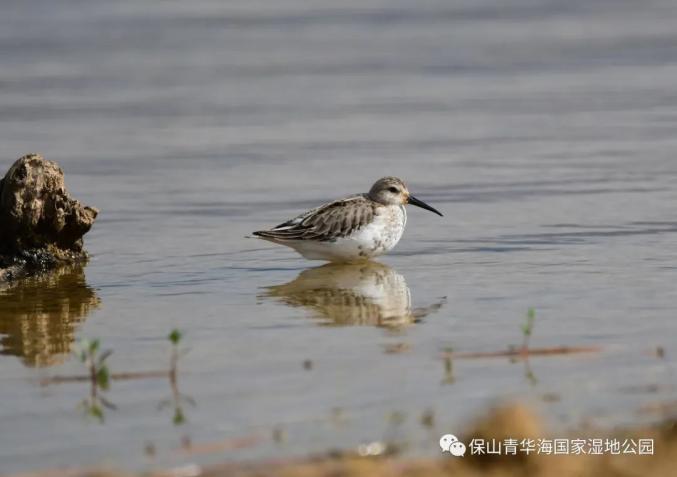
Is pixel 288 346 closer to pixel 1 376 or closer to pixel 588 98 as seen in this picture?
pixel 1 376

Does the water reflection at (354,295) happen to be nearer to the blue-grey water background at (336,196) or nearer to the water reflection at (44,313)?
the blue-grey water background at (336,196)

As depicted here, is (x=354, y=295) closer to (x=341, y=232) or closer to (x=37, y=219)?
(x=341, y=232)

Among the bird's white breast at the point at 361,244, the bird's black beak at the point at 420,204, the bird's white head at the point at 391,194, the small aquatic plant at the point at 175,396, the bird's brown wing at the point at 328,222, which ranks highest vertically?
the bird's white head at the point at 391,194

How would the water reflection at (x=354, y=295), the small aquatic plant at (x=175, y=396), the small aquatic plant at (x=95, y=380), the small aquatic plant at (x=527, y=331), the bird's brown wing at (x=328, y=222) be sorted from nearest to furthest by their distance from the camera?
the small aquatic plant at (x=175, y=396)
the small aquatic plant at (x=95, y=380)
the small aquatic plant at (x=527, y=331)
the water reflection at (x=354, y=295)
the bird's brown wing at (x=328, y=222)

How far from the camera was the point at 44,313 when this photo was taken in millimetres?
9523

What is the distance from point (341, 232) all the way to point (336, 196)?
2193 millimetres

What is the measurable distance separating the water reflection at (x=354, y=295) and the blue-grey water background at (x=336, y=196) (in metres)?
0.14

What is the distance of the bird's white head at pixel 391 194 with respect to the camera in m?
11.9

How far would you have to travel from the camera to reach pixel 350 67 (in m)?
20.9

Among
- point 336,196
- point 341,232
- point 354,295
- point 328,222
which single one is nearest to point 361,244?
point 341,232

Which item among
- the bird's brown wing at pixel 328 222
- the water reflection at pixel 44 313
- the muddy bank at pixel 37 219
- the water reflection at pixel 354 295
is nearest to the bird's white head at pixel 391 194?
the bird's brown wing at pixel 328 222

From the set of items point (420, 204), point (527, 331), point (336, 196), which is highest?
point (336, 196)

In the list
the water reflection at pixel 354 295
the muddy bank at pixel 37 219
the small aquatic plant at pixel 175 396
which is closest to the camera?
the small aquatic plant at pixel 175 396

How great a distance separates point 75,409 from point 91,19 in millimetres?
19009
